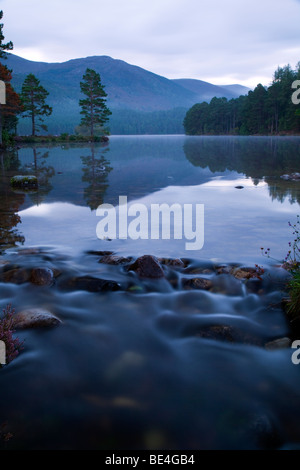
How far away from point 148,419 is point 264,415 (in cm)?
105

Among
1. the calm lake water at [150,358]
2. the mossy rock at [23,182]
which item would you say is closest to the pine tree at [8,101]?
the mossy rock at [23,182]

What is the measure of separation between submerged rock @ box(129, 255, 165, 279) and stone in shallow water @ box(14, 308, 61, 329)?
1.87 meters

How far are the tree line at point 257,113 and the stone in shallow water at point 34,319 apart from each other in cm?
7965

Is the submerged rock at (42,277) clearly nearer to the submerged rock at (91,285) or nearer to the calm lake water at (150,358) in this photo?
the calm lake water at (150,358)

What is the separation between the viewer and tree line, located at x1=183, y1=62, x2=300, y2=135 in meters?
96.2

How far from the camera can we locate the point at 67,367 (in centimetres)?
398

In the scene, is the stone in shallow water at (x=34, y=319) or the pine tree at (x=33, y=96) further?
the pine tree at (x=33, y=96)

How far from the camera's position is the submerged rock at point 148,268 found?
624 cm

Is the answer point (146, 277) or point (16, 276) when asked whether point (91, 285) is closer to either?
point (146, 277)

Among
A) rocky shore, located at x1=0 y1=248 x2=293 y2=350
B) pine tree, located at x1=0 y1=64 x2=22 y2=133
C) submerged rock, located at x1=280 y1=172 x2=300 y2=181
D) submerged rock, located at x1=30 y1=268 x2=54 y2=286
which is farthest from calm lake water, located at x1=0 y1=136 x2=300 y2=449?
pine tree, located at x1=0 y1=64 x2=22 y2=133

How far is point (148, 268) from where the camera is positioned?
20.7 feet
